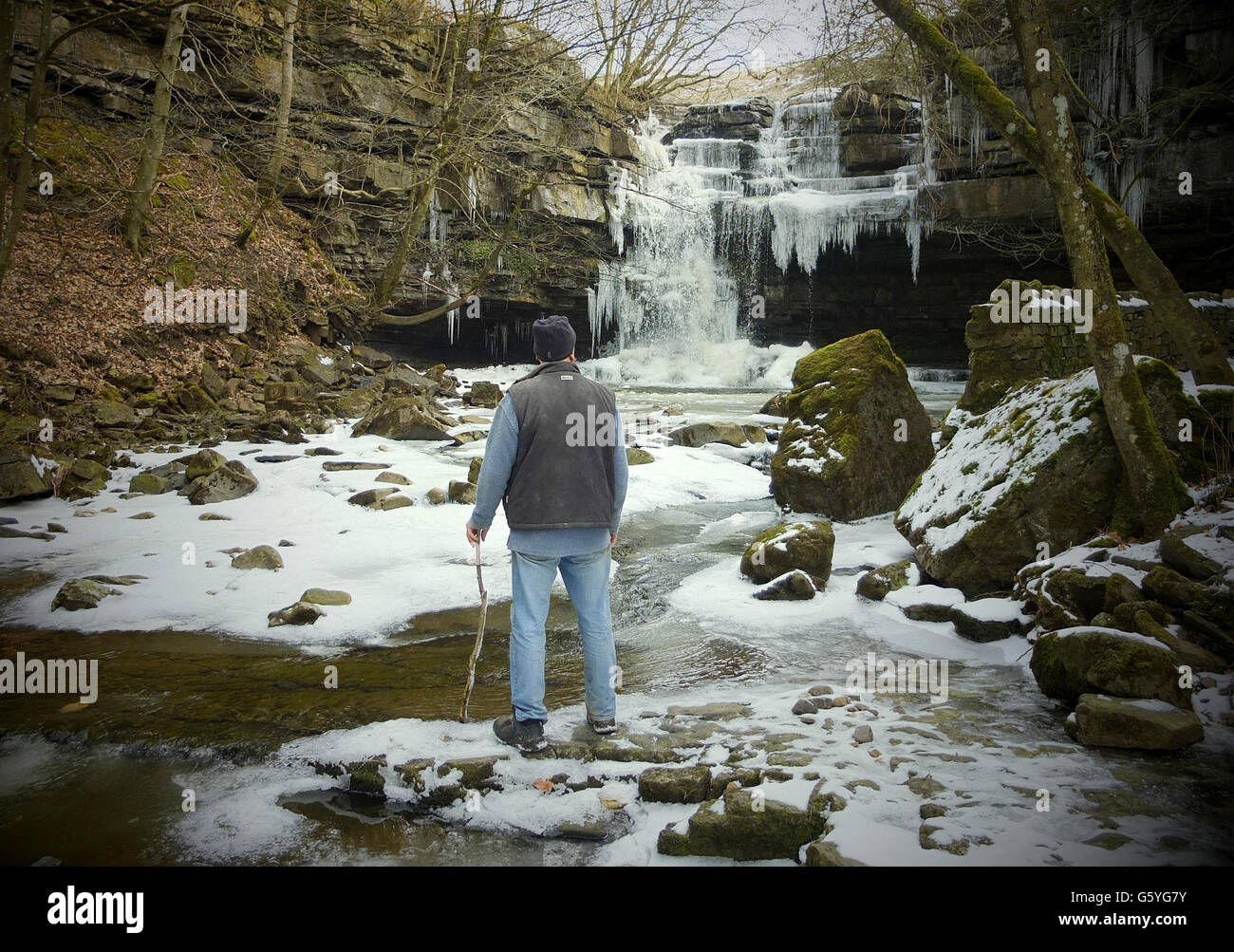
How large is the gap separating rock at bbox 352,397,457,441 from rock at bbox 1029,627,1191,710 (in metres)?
9.12

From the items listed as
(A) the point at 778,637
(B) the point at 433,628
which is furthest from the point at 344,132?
(A) the point at 778,637

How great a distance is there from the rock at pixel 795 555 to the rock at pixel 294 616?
346 cm

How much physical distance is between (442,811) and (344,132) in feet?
58.7

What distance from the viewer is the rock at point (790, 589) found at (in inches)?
233

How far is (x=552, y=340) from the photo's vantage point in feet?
12.4

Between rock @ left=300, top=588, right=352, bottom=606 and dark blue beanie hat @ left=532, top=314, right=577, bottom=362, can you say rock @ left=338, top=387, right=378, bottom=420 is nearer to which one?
rock @ left=300, top=588, right=352, bottom=606

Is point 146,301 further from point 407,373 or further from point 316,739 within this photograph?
point 316,739

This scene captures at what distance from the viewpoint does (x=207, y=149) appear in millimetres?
15258

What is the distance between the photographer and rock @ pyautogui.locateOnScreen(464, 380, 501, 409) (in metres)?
15.0

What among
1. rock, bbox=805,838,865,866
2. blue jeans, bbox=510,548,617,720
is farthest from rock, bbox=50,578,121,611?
rock, bbox=805,838,865,866

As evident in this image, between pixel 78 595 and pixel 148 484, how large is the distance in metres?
3.19

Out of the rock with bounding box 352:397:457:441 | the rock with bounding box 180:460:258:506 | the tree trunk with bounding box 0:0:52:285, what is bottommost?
the rock with bounding box 180:460:258:506

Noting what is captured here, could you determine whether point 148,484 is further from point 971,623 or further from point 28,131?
point 971,623

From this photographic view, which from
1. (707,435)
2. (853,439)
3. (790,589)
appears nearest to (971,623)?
(790,589)
